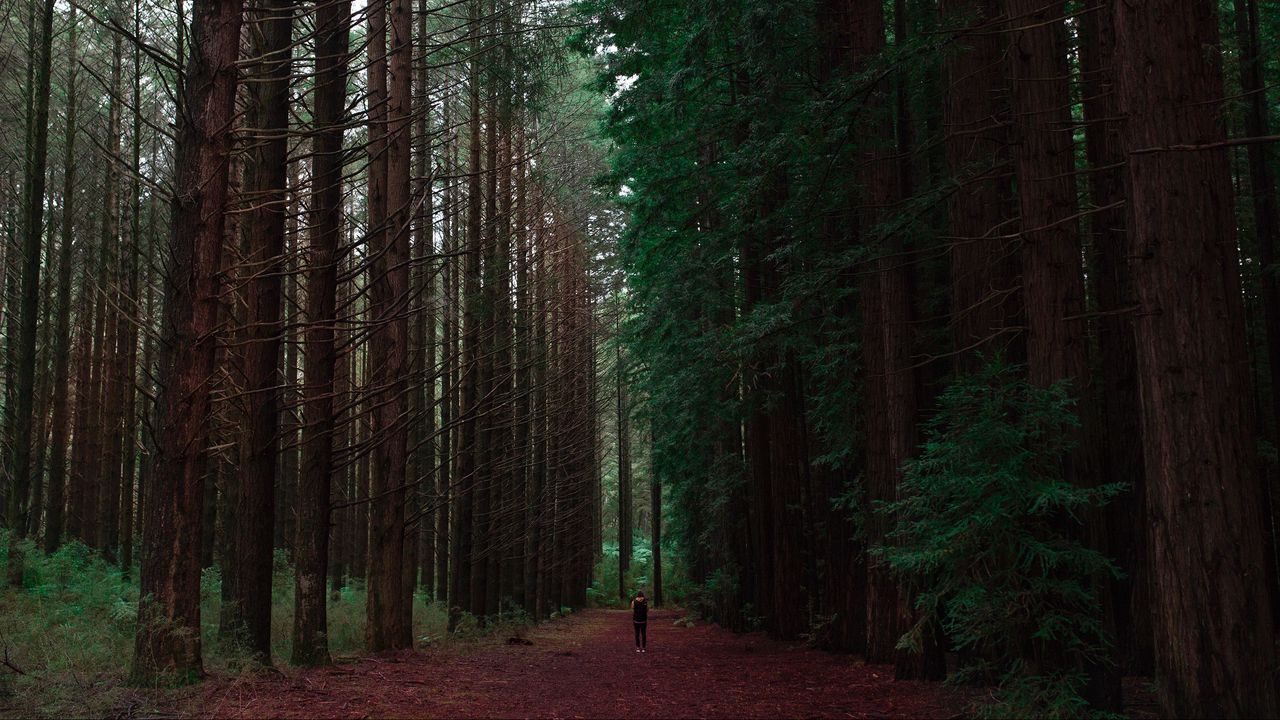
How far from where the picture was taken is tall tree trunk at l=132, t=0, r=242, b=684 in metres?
6.58

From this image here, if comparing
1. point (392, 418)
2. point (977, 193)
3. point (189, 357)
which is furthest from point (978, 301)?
point (392, 418)

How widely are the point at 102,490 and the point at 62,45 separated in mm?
11612

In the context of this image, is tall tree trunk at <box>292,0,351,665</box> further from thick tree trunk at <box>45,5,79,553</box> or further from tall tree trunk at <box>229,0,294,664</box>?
thick tree trunk at <box>45,5,79,553</box>

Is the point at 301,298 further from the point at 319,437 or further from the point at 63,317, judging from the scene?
the point at 319,437

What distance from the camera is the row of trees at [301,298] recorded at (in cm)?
701

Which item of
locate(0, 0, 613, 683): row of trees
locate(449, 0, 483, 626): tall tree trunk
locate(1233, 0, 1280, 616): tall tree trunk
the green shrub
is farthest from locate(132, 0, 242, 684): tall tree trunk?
locate(1233, 0, 1280, 616): tall tree trunk

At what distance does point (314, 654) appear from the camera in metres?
9.47

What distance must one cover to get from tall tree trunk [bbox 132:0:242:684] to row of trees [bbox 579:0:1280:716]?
604 cm

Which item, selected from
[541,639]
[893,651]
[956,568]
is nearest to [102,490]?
[541,639]

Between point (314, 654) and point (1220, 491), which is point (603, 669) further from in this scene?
point (1220, 491)

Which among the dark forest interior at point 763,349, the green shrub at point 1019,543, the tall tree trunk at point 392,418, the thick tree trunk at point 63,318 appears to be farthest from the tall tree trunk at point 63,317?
the green shrub at point 1019,543

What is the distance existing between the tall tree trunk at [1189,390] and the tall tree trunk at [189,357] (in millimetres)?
7330

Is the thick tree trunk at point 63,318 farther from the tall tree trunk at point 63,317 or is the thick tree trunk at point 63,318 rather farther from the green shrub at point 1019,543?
the green shrub at point 1019,543

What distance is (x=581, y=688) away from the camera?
11.1 meters
